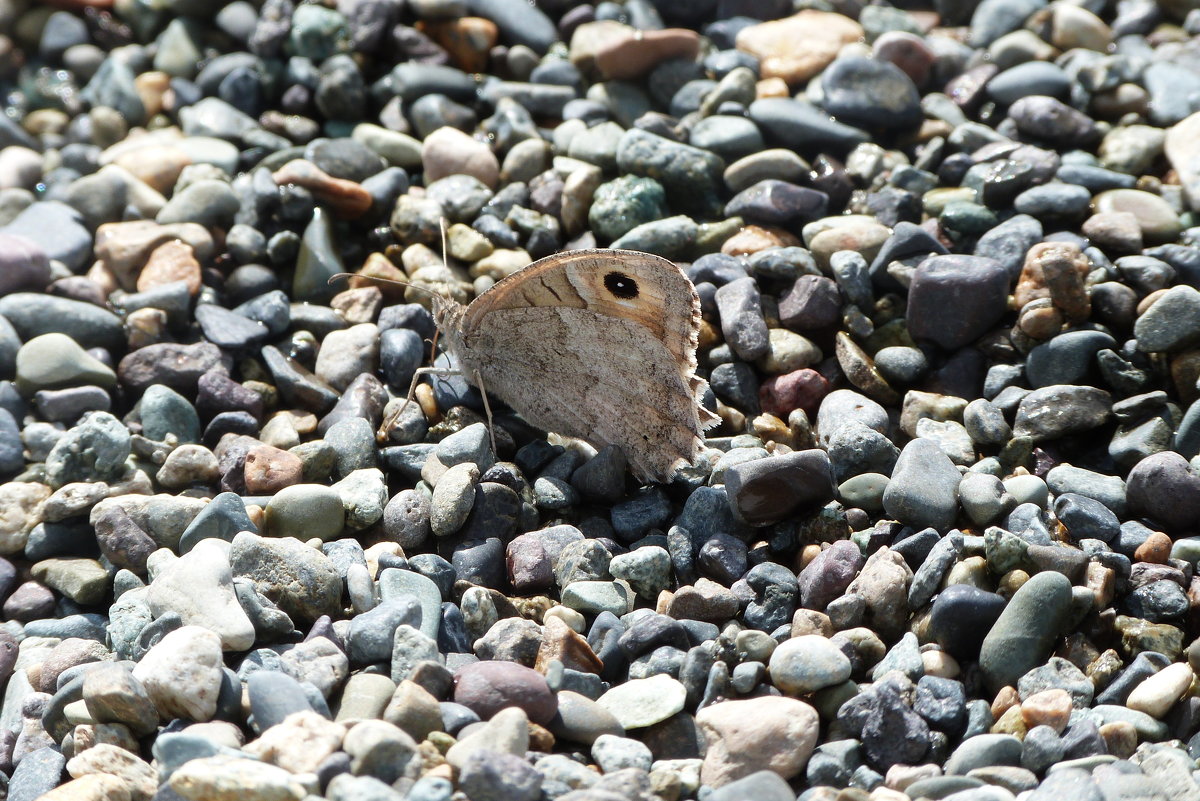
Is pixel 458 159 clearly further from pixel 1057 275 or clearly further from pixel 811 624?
pixel 811 624

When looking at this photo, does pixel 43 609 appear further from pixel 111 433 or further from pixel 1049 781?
pixel 1049 781

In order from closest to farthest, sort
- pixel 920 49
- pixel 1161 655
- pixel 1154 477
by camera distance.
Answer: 1. pixel 1161 655
2. pixel 1154 477
3. pixel 920 49

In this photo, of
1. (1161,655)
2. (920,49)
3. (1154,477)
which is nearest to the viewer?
(1161,655)

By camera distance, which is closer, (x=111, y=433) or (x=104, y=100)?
(x=111, y=433)

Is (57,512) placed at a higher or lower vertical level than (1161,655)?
lower

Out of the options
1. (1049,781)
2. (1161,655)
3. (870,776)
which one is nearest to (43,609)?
(870,776)

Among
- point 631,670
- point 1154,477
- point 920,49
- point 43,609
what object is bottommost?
point 43,609

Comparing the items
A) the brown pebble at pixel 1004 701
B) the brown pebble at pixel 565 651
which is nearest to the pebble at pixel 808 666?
the brown pebble at pixel 1004 701

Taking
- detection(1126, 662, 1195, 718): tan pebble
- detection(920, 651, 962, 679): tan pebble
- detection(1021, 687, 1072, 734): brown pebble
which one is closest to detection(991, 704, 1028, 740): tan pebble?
detection(1021, 687, 1072, 734): brown pebble
